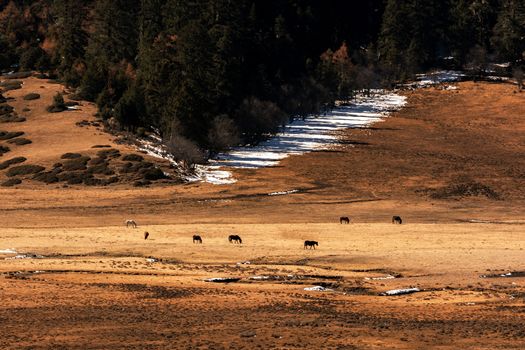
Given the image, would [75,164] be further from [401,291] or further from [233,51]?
[401,291]

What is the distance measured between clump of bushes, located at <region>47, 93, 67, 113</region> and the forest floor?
4355mm

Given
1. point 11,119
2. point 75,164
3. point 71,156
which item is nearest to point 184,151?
point 75,164

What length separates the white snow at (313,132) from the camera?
91.4 meters

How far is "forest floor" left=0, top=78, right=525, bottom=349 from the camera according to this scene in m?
27.9

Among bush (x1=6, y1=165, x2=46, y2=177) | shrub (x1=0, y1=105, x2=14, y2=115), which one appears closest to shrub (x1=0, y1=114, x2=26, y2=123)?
shrub (x1=0, y1=105, x2=14, y2=115)

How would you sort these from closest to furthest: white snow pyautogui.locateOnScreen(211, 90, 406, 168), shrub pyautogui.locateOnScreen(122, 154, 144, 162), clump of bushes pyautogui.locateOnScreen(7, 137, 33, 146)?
shrub pyautogui.locateOnScreen(122, 154, 144, 162)
clump of bushes pyautogui.locateOnScreen(7, 137, 33, 146)
white snow pyautogui.locateOnScreen(211, 90, 406, 168)

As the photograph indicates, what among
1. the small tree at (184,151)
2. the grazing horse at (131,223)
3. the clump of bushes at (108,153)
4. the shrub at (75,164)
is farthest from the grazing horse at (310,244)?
the clump of bushes at (108,153)

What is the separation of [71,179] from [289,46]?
6327 cm

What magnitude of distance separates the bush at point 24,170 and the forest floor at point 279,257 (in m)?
2.72

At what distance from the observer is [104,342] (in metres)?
26.3

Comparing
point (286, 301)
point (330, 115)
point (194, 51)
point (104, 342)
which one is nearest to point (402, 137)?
point (330, 115)

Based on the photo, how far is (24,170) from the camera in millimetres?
79500

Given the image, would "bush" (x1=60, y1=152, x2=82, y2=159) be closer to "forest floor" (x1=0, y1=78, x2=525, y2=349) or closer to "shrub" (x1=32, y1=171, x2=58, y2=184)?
"forest floor" (x1=0, y1=78, x2=525, y2=349)

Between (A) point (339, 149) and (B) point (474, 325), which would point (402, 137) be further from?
(B) point (474, 325)
